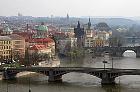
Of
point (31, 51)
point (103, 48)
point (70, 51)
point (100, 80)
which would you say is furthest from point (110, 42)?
point (100, 80)

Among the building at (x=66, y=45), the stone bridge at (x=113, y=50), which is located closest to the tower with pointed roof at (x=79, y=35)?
the building at (x=66, y=45)

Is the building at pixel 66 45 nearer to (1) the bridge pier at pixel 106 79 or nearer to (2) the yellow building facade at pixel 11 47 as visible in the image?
(2) the yellow building facade at pixel 11 47

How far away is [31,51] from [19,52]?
7.83 feet

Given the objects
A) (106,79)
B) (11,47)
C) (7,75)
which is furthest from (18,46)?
(106,79)

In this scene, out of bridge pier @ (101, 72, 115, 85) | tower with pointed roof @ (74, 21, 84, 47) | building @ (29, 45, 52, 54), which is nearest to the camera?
bridge pier @ (101, 72, 115, 85)

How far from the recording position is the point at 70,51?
216ft

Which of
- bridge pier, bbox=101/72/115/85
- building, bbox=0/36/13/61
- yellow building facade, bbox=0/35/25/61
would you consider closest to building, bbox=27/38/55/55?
yellow building facade, bbox=0/35/25/61

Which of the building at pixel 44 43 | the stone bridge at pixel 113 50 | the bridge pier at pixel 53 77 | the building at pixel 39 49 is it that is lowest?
the bridge pier at pixel 53 77

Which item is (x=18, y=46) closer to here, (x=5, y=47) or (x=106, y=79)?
(x=5, y=47)

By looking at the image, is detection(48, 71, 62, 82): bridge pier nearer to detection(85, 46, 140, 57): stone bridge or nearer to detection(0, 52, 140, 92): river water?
detection(0, 52, 140, 92): river water

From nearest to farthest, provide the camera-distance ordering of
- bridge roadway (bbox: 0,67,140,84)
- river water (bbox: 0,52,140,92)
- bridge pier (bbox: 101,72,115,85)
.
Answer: river water (bbox: 0,52,140,92)
bridge roadway (bbox: 0,67,140,84)
bridge pier (bbox: 101,72,115,85)

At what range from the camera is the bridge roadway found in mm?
36750

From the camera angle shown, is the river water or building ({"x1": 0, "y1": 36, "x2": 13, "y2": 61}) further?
building ({"x1": 0, "y1": 36, "x2": 13, "y2": 61})

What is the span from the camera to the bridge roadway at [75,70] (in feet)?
121
